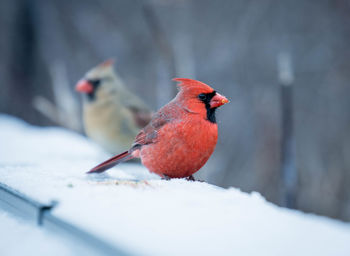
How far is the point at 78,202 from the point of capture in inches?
40.6

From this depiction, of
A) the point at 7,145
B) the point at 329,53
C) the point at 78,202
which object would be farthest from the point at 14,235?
the point at 329,53

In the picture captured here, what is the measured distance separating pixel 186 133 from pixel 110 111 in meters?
1.29

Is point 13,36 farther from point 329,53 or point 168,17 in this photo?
point 329,53

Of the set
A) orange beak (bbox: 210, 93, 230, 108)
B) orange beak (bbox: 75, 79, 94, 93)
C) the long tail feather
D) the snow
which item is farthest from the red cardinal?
orange beak (bbox: 75, 79, 94, 93)

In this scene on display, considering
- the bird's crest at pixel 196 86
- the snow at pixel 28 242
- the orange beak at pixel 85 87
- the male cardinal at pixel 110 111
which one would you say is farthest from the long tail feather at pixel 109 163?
the orange beak at pixel 85 87

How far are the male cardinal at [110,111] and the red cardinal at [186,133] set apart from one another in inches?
40.7

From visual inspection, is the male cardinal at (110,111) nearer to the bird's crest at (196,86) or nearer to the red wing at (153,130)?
the red wing at (153,130)

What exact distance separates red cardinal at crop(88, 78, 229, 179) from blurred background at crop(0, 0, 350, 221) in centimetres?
137

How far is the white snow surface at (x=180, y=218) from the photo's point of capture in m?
0.82

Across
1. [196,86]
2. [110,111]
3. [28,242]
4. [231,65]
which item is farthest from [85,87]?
[231,65]

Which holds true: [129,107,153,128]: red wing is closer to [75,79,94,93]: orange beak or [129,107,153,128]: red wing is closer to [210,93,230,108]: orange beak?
[75,79,94,93]: orange beak

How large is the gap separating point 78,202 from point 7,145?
1.29 meters

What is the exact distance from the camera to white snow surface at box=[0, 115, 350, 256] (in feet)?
2.68

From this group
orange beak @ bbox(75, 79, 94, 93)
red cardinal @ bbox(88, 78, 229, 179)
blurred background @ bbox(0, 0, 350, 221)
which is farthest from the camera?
blurred background @ bbox(0, 0, 350, 221)
